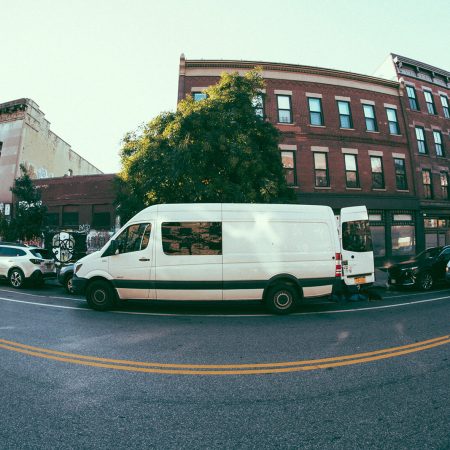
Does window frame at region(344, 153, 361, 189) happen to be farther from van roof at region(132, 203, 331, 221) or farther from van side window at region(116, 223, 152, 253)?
van side window at region(116, 223, 152, 253)

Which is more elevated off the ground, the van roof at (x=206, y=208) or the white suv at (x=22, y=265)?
the van roof at (x=206, y=208)

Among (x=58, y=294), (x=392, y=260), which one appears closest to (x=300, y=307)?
(x=58, y=294)

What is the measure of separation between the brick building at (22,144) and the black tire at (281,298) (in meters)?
20.4

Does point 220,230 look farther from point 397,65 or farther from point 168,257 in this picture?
point 397,65

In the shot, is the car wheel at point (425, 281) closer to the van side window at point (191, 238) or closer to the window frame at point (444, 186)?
the van side window at point (191, 238)

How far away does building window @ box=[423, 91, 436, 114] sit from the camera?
20859 mm

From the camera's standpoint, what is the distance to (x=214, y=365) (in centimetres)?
382

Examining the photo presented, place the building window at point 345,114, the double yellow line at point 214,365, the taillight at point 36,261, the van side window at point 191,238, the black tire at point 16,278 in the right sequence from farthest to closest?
the building window at point 345,114
the taillight at point 36,261
the black tire at point 16,278
the van side window at point 191,238
the double yellow line at point 214,365

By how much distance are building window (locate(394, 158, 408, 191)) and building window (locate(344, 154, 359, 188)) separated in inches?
124

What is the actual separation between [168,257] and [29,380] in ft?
12.4

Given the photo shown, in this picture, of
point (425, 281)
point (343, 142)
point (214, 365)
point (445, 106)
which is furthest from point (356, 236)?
point (445, 106)

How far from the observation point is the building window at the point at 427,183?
19.4 metres

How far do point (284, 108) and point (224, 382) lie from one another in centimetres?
1741

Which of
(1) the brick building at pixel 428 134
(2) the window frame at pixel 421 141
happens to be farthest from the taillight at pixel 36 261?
(2) the window frame at pixel 421 141
